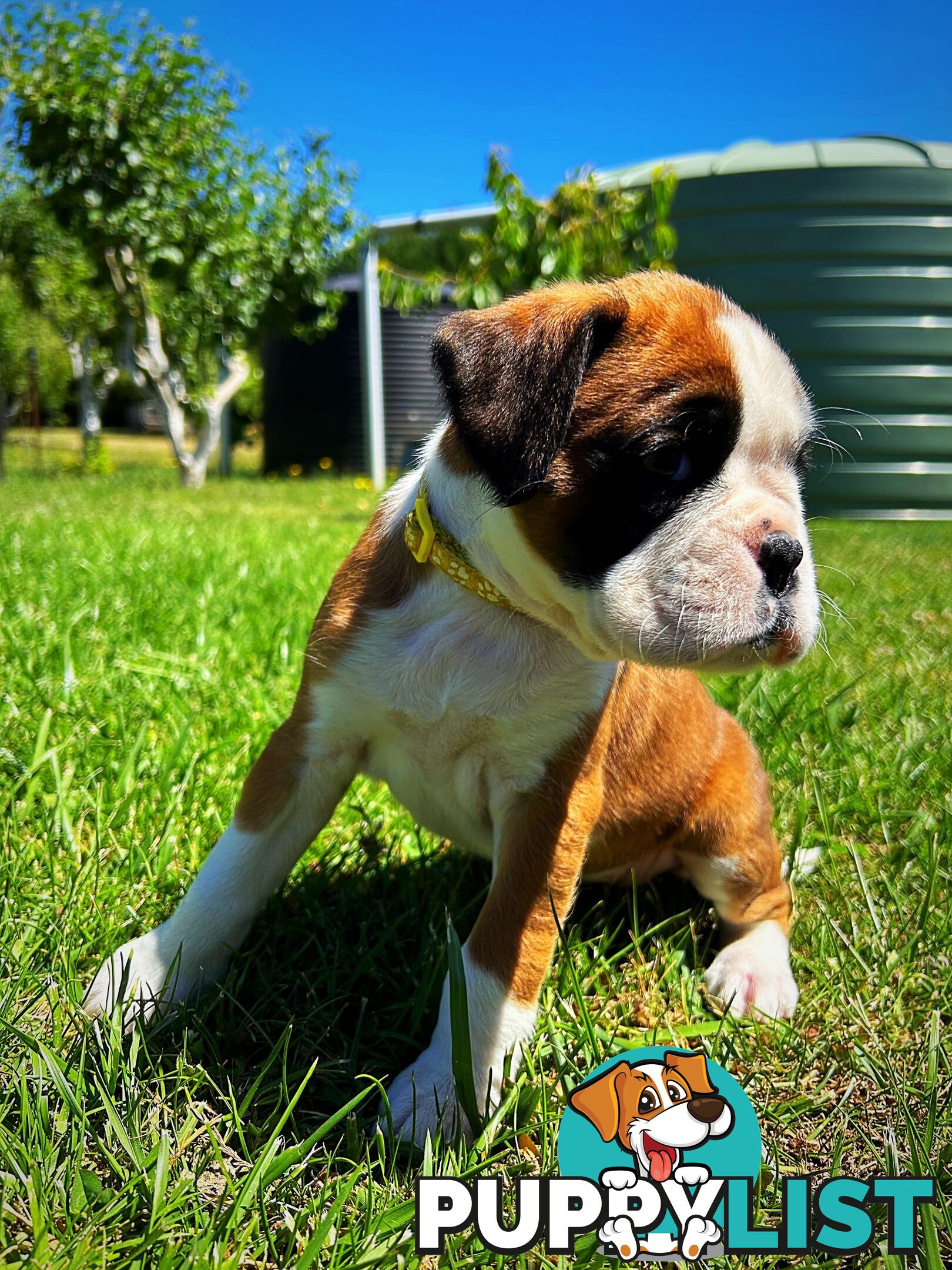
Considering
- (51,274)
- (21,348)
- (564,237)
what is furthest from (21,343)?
(564,237)

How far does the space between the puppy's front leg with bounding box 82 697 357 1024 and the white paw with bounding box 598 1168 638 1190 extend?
0.87 meters

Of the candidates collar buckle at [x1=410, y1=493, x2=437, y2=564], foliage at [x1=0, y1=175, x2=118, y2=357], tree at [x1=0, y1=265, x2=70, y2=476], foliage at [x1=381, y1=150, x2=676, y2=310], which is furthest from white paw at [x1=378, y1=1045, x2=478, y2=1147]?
foliage at [x1=0, y1=175, x2=118, y2=357]

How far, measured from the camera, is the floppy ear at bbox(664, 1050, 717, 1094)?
4.85 feet

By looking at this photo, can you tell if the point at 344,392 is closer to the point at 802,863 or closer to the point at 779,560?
the point at 802,863

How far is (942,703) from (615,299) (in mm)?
2895

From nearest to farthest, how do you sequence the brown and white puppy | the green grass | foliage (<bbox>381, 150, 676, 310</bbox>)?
the green grass, the brown and white puppy, foliage (<bbox>381, 150, 676, 310</bbox>)

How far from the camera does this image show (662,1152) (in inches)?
56.1

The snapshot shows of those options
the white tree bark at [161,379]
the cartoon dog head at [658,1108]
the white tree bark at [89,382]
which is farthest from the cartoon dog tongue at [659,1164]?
the white tree bark at [89,382]

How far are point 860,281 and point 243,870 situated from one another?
9.18m

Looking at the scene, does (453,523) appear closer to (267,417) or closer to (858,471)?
(858,471)

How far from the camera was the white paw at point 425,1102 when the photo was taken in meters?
1.60

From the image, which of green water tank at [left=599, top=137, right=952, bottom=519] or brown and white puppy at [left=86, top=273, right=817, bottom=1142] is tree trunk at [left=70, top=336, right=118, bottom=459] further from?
brown and white puppy at [left=86, top=273, right=817, bottom=1142]

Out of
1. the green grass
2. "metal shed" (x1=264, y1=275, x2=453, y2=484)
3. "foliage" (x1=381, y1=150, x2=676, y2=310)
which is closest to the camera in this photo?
the green grass

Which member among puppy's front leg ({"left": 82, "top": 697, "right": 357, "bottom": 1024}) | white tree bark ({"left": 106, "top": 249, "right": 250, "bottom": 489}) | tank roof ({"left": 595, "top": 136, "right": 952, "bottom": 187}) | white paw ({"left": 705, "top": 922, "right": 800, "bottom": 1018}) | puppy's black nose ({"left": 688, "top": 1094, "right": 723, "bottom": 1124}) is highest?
tank roof ({"left": 595, "top": 136, "right": 952, "bottom": 187})
